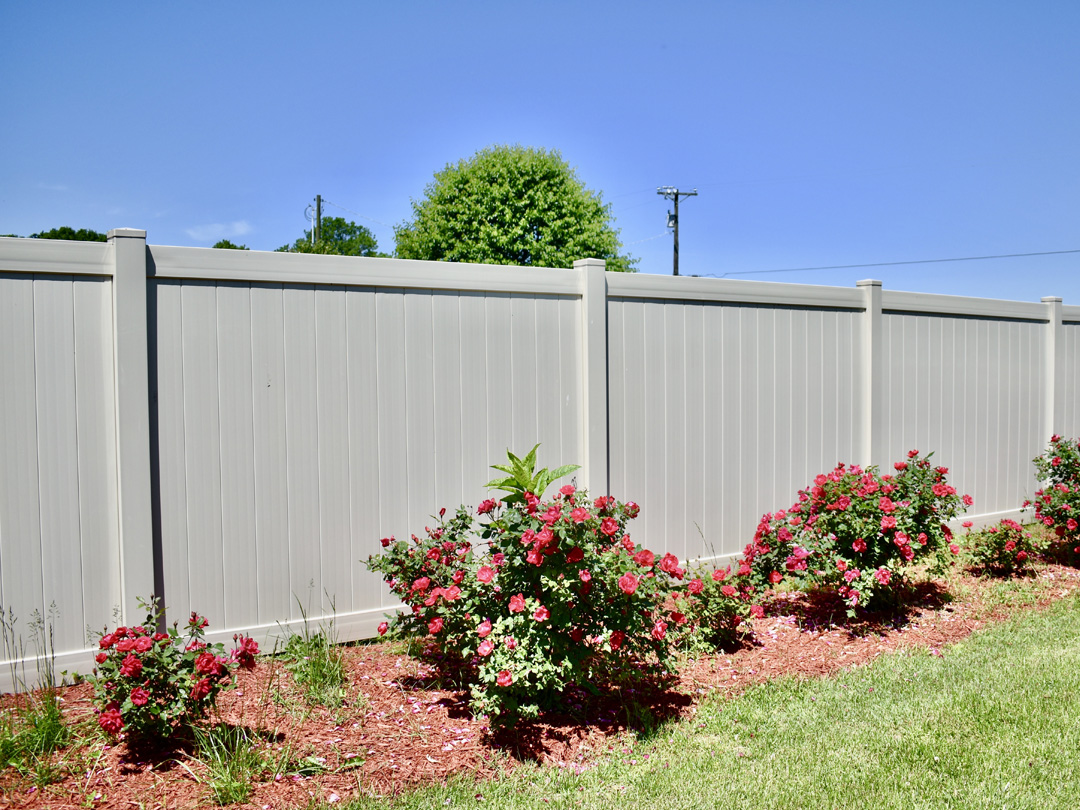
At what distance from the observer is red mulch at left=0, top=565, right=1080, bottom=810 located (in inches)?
115

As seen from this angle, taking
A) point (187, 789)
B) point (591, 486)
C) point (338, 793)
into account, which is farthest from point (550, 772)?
point (591, 486)

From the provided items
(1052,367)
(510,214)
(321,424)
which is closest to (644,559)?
(321,424)

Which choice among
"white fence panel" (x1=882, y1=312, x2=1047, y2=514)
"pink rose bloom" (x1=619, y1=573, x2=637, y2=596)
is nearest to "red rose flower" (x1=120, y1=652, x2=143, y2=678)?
"pink rose bloom" (x1=619, y1=573, x2=637, y2=596)

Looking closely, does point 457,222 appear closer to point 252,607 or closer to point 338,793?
point 252,607

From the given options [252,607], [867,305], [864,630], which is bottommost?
[864,630]

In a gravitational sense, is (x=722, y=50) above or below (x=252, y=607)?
above

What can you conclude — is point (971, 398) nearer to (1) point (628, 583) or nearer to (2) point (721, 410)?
(2) point (721, 410)

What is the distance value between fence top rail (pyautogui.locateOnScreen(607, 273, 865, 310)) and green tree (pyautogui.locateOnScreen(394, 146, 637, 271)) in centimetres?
1254

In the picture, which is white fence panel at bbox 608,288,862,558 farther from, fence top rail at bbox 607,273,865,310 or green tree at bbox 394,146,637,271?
green tree at bbox 394,146,637,271

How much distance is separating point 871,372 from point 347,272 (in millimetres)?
4629

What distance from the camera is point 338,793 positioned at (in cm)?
293

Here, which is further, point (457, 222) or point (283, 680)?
point (457, 222)

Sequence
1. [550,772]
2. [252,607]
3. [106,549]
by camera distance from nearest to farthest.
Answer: [550,772]
[106,549]
[252,607]

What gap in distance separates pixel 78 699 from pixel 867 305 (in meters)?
6.34
